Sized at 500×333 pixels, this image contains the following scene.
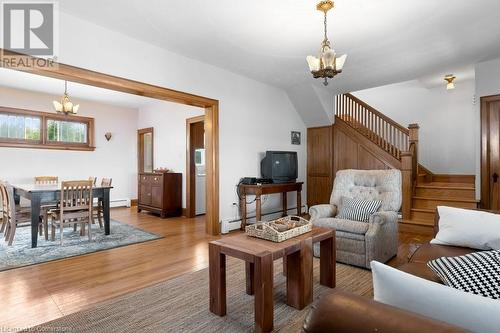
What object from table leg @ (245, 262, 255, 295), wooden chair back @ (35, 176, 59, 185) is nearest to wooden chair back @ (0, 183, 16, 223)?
wooden chair back @ (35, 176, 59, 185)

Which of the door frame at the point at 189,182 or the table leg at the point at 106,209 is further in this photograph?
the door frame at the point at 189,182

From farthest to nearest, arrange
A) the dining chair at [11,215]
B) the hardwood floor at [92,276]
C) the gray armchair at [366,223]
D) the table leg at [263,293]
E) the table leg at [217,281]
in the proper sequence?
the dining chair at [11,215] < the gray armchair at [366,223] < the hardwood floor at [92,276] < the table leg at [217,281] < the table leg at [263,293]

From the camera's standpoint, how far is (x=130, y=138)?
7285 mm

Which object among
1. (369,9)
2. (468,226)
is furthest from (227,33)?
(468,226)

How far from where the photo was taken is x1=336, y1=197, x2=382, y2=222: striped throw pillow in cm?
305

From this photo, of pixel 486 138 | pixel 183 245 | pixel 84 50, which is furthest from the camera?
pixel 486 138

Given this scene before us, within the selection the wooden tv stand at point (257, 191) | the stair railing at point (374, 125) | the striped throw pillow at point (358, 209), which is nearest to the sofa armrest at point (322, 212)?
the striped throw pillow at point (358, 209)

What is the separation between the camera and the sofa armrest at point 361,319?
0.60 metres

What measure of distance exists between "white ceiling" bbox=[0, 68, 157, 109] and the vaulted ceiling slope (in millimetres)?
2736

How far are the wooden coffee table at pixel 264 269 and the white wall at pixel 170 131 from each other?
3894 mm

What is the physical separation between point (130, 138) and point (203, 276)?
569 cm

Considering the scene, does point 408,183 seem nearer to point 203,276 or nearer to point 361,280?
point 361,280

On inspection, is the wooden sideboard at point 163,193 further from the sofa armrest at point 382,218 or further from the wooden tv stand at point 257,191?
the sofa armrest at point 382,218

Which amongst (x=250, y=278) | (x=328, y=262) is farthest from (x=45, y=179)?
(x=328, y=262)
